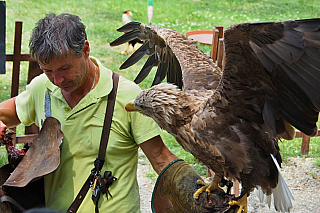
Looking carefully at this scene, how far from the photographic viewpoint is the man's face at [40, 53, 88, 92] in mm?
2238

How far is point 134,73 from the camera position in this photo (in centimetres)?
801

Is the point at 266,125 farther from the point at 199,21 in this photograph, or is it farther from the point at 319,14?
the point at 319,14

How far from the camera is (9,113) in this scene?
105 inches

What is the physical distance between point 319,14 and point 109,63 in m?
7.54

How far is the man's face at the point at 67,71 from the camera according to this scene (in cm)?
224

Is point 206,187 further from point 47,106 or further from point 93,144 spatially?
point 47,106

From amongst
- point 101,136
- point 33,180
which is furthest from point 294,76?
point 33,180

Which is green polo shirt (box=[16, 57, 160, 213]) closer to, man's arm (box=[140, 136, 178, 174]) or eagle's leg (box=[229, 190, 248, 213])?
man's arm (box=[140, 136, 178, 174])

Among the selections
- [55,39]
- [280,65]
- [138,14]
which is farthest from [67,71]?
[138,14]

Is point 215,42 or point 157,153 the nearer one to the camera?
point 157,153

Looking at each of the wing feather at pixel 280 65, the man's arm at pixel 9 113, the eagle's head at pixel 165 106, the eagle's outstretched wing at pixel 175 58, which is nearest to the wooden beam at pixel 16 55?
the eagle's outstretched wing at pixel 175 58

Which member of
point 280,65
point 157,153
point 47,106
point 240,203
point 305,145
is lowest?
point 305,145

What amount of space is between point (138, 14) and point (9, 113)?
9499mm

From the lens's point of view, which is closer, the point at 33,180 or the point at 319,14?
the point at 33,180
